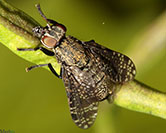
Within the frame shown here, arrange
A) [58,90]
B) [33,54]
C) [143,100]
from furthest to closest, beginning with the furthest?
[58,90], [143,100], [33,54]

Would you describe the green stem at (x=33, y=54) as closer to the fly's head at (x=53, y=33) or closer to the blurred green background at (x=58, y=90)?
the fly's head at (x=53, y=33)

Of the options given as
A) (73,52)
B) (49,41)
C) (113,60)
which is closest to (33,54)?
(49,41)

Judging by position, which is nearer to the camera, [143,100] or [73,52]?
[143,100]

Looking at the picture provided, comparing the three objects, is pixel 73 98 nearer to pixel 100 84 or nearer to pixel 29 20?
pixel 100 84

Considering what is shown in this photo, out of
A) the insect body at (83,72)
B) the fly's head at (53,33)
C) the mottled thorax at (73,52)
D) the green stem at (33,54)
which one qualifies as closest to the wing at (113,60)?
the insect body at (83,72)

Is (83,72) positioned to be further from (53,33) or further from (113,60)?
(53,33)

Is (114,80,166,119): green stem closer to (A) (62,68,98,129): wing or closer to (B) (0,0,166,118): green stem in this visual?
(B) (0,0,166,118): green stem

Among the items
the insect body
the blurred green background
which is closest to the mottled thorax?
the insect body
